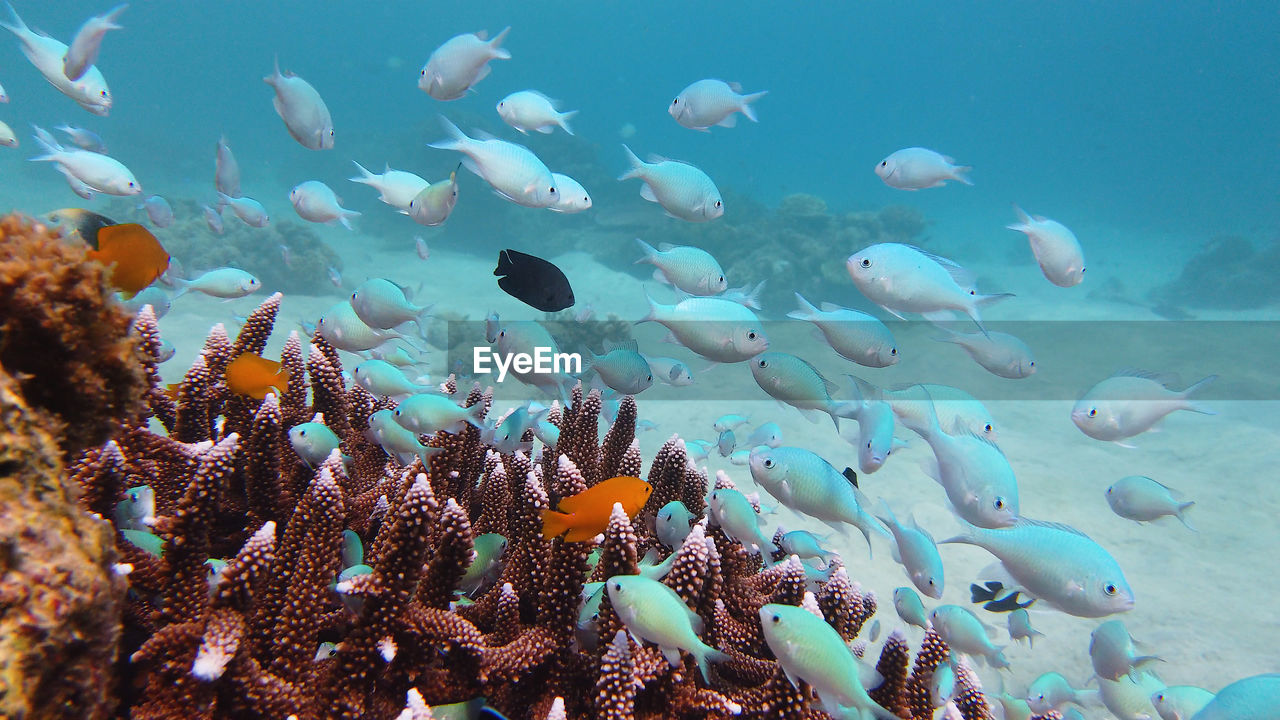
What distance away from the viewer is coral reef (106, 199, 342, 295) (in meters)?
17.0

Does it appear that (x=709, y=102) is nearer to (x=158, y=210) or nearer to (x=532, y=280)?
(x=532, y=280)

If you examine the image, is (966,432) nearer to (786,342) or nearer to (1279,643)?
(1279,643)

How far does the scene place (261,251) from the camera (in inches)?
707

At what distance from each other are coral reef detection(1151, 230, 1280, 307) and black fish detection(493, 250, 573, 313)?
3147 cm

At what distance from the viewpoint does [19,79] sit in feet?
198

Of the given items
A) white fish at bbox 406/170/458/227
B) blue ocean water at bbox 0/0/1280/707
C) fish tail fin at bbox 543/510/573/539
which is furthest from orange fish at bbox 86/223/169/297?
blue ocean water at bbox 0/0/1280/707

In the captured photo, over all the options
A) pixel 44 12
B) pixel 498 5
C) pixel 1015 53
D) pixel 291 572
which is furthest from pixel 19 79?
pixel 1015 53

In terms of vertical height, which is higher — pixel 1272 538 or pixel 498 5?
pixel 498 5

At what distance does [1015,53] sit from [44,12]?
176 meters

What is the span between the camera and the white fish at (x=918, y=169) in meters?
Answer: 4.96

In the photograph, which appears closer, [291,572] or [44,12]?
[291,572]

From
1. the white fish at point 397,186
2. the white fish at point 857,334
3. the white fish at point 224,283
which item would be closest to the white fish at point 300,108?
the white fish at point 397,186

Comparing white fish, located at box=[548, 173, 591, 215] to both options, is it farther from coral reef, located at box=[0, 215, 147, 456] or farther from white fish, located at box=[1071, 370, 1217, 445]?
white fish, located at box=[1071, 370, 1217, 445]

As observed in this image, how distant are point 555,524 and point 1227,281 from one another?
3573 cm
